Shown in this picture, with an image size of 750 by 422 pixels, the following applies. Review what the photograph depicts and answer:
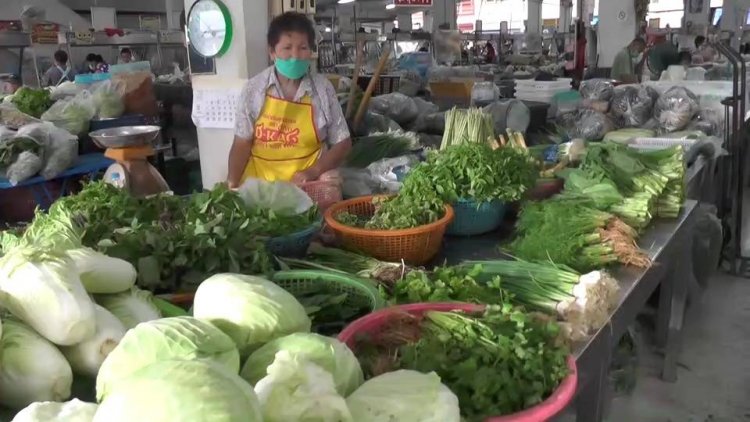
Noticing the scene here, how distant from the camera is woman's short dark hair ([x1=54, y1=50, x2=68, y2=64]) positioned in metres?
9.63

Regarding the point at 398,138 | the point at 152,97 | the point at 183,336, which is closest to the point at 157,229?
the point at 183,336

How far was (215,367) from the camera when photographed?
96 centimetres

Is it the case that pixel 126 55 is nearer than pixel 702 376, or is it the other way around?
pixel 702 376

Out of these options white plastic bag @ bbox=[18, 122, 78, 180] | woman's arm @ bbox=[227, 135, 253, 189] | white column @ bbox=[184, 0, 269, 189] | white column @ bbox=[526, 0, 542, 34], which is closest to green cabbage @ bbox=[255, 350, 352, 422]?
woman's arm @ bbox=[227, 135, 253, 189]

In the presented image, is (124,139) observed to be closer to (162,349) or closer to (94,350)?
(94,350)

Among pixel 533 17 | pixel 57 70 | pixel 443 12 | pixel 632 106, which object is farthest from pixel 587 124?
pixel 533 17

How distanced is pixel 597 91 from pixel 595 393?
12.0 ft

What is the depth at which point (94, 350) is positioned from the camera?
123 centimetres

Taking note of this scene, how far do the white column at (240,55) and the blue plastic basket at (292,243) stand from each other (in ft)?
7.58

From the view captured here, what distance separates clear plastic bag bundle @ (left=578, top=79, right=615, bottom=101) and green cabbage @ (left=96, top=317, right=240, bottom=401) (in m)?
4.60

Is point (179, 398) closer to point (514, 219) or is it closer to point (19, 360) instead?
point (19, 360)

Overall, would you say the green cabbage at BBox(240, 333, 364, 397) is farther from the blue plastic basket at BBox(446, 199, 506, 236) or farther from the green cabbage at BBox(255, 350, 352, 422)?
the blue plastic basket at BBox(446, 199, 506, 236)

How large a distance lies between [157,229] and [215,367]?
1.02m

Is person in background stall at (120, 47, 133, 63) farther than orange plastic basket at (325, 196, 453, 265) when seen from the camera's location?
Yes
